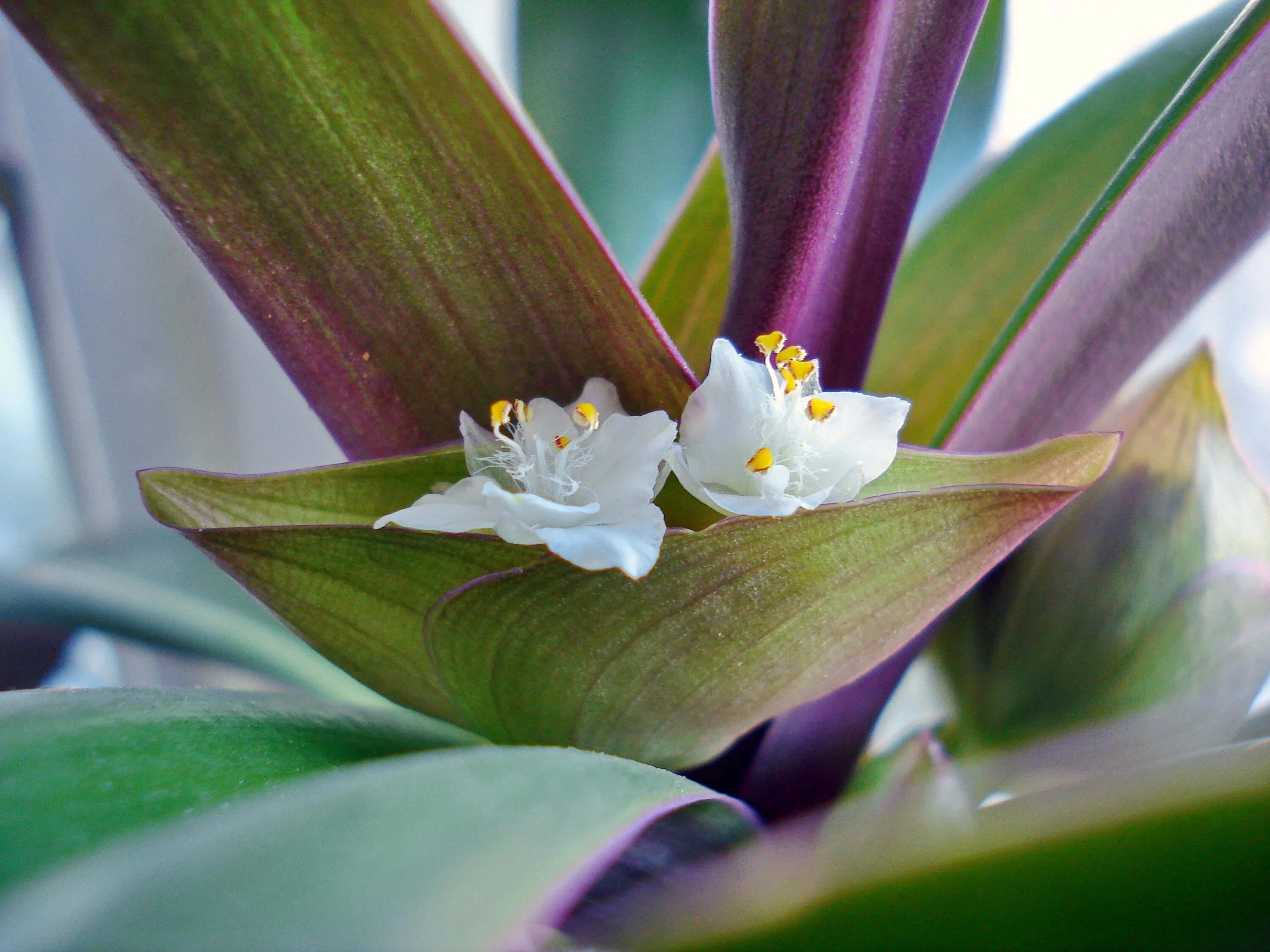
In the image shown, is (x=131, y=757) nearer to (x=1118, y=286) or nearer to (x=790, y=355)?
(x=790, y=355)

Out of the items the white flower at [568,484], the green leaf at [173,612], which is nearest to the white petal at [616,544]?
the white flower at [568,484]

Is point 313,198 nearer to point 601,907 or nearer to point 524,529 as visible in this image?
point 524,529

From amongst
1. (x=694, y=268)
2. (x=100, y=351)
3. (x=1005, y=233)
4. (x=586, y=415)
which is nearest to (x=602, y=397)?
(x=586, y=415)

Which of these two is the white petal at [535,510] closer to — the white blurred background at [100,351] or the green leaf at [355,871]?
the green leaf at [355,871]

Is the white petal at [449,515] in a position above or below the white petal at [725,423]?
below

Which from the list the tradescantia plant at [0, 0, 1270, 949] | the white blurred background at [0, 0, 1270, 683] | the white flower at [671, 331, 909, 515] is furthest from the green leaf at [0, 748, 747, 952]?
the white blurred background at [0, 0, 1270, 683]

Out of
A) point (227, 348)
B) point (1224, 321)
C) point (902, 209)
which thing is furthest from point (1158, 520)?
point (227, 348)
